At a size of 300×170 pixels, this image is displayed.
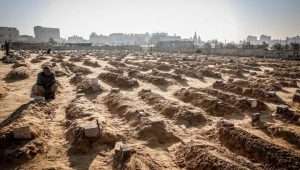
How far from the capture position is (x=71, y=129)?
24.4ft

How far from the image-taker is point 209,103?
434 inches

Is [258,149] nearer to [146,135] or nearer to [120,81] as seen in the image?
[146,135]

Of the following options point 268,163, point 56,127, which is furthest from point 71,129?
point 268,163

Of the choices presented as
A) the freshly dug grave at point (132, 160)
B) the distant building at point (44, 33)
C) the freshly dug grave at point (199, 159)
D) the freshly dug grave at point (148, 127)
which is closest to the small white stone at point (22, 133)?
the freshly dug grave at point (132, 160)

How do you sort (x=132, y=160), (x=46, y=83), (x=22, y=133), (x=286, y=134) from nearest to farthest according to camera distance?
(x=132, y=160) → (x=22, y=133) → (x=286, y=134) → (x=46, y=83)

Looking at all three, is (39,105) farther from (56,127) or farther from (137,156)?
(137,156)

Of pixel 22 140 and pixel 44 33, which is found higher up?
pixel 44 33

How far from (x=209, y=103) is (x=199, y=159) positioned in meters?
5.56

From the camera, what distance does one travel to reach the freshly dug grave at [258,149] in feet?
18.0

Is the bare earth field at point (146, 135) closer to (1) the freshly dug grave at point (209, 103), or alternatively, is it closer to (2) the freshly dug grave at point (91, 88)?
(1) the freshly dug grave at point (209, 103)

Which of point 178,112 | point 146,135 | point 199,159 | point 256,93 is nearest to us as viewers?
point 199,159

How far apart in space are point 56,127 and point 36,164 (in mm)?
2515

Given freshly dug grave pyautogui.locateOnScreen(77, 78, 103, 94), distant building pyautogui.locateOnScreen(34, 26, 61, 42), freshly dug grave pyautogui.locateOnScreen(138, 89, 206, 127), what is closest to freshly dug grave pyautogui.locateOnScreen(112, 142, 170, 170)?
freshly dug grave pyautogui.locateOnScreen(138, 89, 206, 127)

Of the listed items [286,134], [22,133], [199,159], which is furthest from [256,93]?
[22,133]
